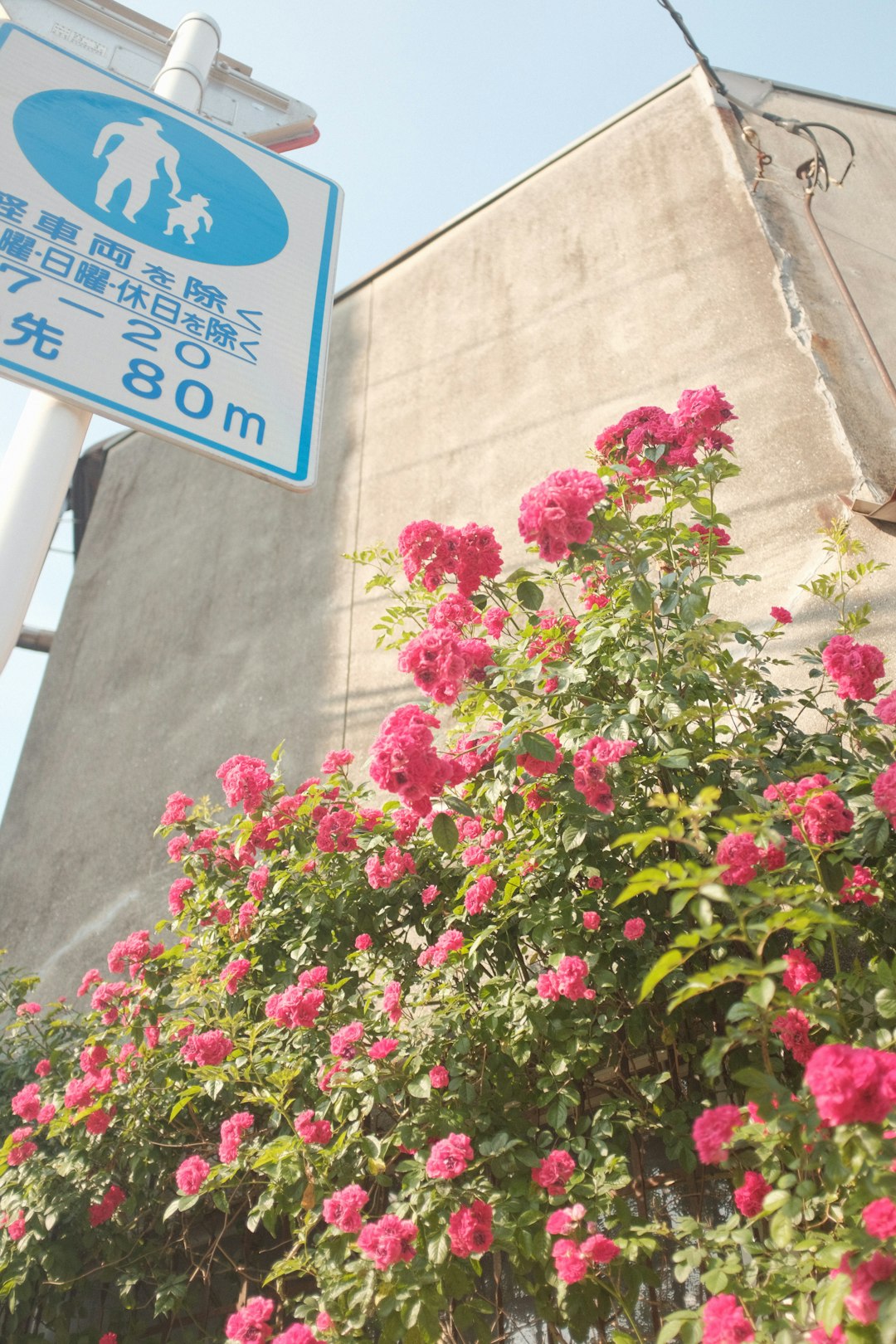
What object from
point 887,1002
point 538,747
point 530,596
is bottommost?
point 887,1002

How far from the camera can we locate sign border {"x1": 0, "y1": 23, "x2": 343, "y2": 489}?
1.40 metres

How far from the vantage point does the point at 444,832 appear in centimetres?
178

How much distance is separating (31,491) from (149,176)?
27.2 inches

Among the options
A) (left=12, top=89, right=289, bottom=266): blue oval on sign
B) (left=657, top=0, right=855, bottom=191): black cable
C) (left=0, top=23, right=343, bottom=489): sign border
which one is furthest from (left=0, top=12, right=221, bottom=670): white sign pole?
(left=657, top=0, right=855, bottom=191): black cable

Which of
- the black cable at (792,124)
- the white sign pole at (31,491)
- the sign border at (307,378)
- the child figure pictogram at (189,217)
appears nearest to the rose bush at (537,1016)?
the sign border at (307,378)

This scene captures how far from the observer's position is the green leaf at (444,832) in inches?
69.7

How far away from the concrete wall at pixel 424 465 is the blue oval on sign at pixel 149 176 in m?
2.09

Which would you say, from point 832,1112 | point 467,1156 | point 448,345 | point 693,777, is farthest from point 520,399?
point 832,1112

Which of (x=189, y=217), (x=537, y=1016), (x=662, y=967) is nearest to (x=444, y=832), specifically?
(x=537, y=1016)

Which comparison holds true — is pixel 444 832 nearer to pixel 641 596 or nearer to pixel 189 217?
pixel 641 596

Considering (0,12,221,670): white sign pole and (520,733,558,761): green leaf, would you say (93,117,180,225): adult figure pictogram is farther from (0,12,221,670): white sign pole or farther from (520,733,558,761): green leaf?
(520,733,558,761): green leaf

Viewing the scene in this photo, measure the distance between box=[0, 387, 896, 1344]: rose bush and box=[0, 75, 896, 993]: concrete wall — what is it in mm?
1238

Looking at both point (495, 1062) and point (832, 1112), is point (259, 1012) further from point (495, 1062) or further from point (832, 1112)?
point (832, 1112)

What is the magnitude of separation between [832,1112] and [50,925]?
4.09 metres
